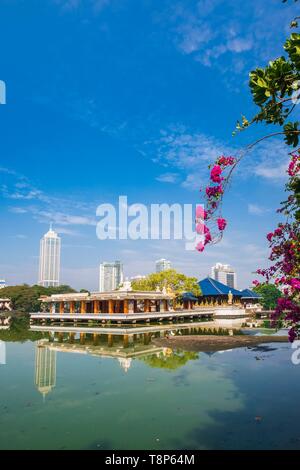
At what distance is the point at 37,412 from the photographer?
22.5ft

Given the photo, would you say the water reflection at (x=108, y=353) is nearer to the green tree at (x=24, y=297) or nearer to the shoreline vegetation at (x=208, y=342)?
the shoreline vegetation at (x=208, y=342)

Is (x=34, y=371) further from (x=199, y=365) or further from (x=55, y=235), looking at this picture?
(x=55, y=235)

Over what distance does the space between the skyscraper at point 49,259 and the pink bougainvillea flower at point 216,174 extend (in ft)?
526

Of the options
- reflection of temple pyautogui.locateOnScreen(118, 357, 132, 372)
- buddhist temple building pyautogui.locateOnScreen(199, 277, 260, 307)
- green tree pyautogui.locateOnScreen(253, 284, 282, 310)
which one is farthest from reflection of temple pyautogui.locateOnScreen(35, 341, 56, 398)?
green tree pyautogui.locateOnScreen(253, 284, 282, 310)

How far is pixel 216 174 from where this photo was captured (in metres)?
4.04

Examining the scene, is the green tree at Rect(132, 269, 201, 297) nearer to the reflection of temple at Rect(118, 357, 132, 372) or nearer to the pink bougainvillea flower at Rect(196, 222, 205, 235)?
the reflection of temple at Rect(118, 357, 132, 372)

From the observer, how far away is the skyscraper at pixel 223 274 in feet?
369

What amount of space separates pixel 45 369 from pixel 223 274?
11168cm

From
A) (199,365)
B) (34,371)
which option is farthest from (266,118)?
(34,371)

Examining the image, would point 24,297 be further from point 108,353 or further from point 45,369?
point 45,369

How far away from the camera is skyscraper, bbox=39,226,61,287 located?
15988cm

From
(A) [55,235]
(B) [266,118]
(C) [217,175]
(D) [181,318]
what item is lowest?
(D) [181,318]
